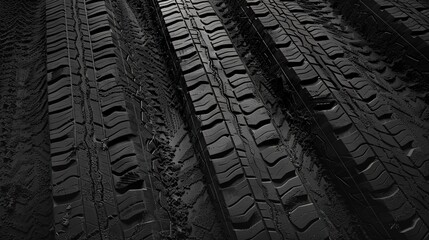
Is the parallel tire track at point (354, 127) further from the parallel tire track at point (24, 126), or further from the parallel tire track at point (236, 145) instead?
the parallel tire track at point (24, 126)

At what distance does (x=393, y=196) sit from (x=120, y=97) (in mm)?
1179

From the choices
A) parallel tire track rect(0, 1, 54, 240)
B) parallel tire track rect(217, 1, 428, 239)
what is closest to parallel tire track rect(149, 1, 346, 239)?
parallel tire track rect(217, 1, 428, 239)

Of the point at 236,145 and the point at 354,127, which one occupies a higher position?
the point at 236,145

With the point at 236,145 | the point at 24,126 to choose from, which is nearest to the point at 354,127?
the point at 236,145

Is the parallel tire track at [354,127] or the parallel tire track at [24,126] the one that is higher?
the parallel tire track at [24,126]

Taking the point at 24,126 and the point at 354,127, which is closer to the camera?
the point at 354,127

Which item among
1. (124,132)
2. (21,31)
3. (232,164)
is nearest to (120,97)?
(124,132)

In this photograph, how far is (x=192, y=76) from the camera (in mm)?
1715

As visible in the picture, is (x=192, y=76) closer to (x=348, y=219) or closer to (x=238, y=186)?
(x=238, y=186)

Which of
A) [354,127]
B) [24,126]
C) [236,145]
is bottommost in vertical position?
[354,127]

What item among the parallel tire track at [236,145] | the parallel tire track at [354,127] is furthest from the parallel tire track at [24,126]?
the parallel tire track at [354,127]

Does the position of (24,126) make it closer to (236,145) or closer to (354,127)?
(236,145)

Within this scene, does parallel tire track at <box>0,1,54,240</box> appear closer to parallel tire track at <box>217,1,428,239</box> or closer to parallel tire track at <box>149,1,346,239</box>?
parallel tire track at <box>149,1,346,239</box>

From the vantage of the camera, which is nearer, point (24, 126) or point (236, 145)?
point (236, 145)
